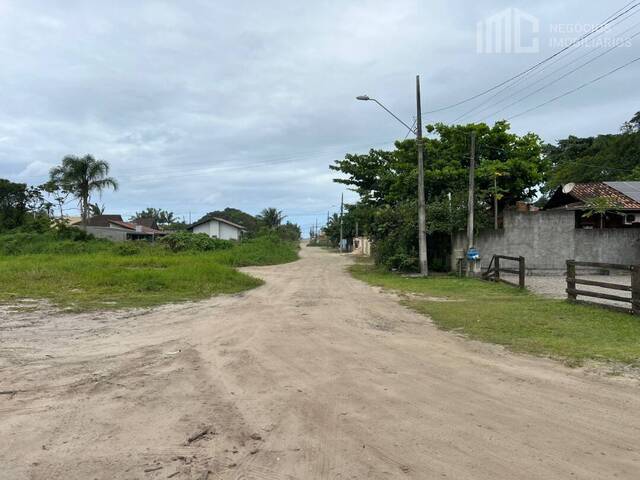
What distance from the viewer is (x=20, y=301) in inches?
547

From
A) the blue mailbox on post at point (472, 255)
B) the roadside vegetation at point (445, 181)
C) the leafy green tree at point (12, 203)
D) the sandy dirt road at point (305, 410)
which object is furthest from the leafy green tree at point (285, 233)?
the sandy dirt road at point (305, 410)

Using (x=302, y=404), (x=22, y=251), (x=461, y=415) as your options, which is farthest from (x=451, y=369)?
(x=22, y=251)

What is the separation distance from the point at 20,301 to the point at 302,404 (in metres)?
12.0

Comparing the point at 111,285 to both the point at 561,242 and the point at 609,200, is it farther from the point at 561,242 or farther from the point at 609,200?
the point at 609,200

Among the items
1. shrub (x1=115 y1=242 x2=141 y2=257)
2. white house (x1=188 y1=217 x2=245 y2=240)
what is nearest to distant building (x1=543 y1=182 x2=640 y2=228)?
shrub (x1=115 y1=242 x2=141 y2=257)

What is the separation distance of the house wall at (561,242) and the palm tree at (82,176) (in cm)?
3516

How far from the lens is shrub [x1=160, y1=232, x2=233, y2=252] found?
41562 mm

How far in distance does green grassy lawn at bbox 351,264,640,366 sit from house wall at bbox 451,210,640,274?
26.3 ft

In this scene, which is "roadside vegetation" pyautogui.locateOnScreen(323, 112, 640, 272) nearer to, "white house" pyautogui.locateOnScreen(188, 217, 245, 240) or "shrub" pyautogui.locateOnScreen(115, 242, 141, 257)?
"shrub" pyautogui.locateOnScreen(115, 242, 141, 257)

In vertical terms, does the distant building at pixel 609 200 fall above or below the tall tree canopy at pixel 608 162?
A: below

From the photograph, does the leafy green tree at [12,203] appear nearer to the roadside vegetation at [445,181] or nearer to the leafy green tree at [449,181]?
the roadside vegetation at [445,181]

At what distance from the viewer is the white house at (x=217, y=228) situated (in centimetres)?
6956

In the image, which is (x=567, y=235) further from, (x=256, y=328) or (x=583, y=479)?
(x=583, y=479)

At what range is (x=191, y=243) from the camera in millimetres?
42250
